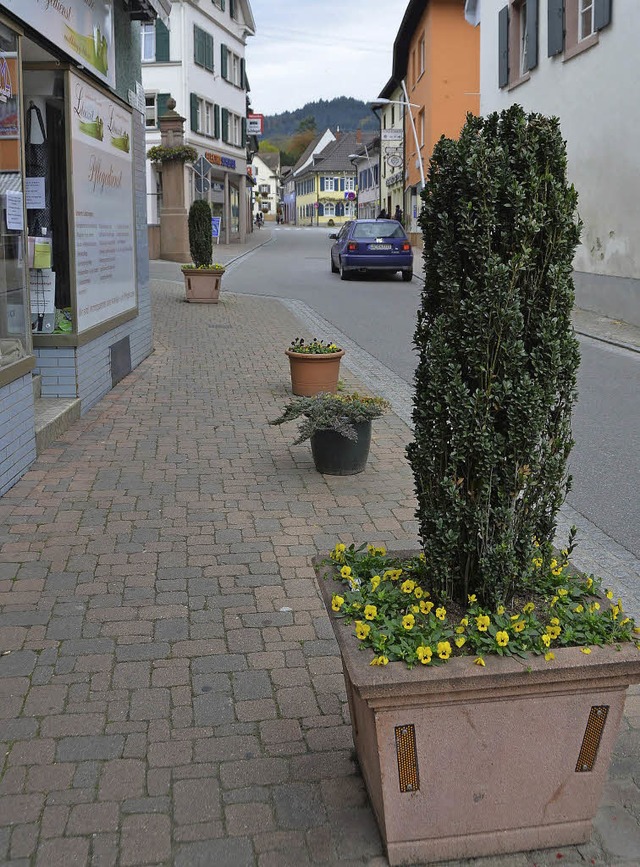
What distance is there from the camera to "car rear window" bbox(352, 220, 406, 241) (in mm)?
25781

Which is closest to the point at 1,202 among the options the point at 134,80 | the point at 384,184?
the point at 134,80

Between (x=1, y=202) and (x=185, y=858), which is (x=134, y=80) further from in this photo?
(x=185, y=858)

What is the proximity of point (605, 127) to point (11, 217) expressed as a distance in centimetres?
1325

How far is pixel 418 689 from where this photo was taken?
261cm

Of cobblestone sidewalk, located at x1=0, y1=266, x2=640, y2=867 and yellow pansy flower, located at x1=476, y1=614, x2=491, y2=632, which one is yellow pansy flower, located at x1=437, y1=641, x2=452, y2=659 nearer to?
yellow pansy flower, located at x1=476, y1=614, x2=491, y2=632

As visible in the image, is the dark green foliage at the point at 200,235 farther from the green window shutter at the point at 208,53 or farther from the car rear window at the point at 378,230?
the green window shutter at the point at 208,53

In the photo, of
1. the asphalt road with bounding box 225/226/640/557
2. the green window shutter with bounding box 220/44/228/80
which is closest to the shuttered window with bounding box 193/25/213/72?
the green window shutter with bounding box 220/44/228/80

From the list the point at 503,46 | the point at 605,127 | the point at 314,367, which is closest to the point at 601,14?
the point at 605,127

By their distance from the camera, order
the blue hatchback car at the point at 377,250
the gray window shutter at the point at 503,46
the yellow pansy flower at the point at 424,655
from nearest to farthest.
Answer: the yellow pansy flower at the point at 424,655
the gray window shutter at the point at 503,46
the blue hatchback car at the point at 377,250

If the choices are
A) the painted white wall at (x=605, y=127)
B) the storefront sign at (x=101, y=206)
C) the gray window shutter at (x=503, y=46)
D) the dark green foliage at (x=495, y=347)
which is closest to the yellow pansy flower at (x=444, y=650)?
the dark green foliage at (x=495, y=347)

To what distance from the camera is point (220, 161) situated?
43.5m

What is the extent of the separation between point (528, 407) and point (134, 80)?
32.0 feet

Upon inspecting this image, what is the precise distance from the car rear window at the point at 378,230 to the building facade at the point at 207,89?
9580 millimetres

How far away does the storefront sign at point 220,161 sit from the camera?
42.0m
